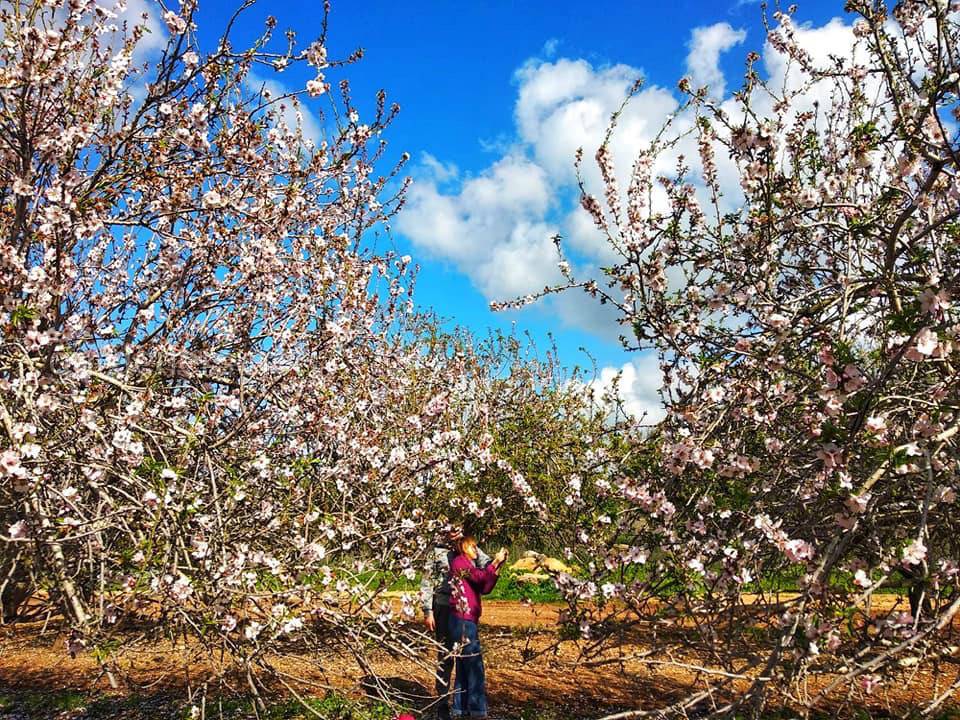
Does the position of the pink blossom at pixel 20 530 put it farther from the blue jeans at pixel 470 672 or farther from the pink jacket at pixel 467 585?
the blue jeans at pixel 470 672

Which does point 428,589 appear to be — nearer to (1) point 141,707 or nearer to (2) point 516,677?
(2) point 516,677

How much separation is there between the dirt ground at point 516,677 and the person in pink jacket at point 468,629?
0.41 meters

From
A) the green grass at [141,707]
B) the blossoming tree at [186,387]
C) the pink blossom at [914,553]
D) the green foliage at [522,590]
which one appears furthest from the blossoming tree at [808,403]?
the green foliage at [522,590]

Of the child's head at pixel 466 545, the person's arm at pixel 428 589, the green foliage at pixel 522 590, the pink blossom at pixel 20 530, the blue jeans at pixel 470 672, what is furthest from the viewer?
the green foliage at pixel 522 590

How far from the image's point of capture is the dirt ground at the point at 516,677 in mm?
6234

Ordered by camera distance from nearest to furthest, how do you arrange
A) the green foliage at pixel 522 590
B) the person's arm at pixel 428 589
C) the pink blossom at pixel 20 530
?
the pink blossom at pixel 20 530, the person's arm at pixel 428 589, the green foliage at pixel 522 590

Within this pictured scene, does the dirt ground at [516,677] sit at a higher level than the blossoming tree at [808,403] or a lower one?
lower

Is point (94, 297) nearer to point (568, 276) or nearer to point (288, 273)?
point (288, 273)

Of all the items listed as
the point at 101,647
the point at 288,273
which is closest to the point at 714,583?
the point at 101,647

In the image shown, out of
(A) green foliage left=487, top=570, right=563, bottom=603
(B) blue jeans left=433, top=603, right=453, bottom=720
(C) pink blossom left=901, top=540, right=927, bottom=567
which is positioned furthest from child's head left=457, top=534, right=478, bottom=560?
(A) green foliage left=487, top=570, right=563, bottom=603

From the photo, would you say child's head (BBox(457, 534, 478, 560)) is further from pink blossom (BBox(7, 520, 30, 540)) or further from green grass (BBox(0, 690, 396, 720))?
pink blossom (BBox(7, 520, 30, 540))

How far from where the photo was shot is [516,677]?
24.5ft

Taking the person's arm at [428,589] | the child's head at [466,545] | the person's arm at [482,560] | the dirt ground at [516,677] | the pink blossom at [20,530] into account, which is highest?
the pink blossom at [20,530]

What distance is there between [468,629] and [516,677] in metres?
2.26
